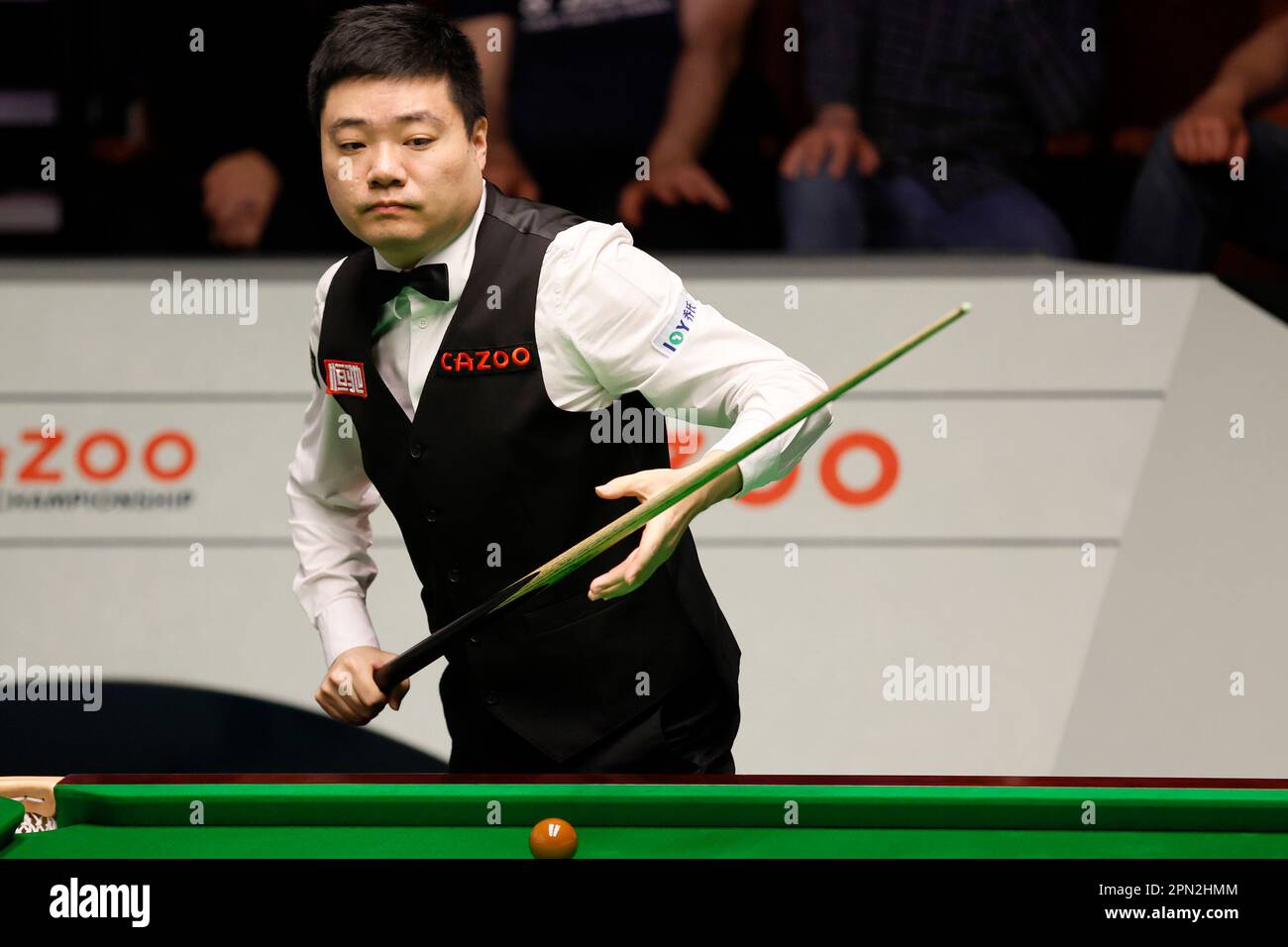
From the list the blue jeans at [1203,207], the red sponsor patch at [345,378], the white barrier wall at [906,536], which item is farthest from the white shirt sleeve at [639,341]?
the blue jeans at [1203,207]

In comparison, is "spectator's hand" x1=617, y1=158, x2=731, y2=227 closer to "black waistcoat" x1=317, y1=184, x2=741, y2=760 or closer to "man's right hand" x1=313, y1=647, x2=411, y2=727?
"black waistcoat" x1=317, y1=184, x2=741, y2=760

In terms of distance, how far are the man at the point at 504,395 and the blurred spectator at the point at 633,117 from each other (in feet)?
5.95

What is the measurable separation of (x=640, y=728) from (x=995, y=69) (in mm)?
2541

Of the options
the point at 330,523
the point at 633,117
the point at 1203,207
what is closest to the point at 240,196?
the point at 633,117

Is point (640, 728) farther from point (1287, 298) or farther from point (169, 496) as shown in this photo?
point (1287, 298)

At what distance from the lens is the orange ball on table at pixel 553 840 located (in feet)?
5.03

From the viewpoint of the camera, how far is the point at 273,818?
1717mm

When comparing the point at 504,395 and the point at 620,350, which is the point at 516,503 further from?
the point at 620,350

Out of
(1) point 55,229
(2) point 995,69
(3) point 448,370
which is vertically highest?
(2) point 995,69

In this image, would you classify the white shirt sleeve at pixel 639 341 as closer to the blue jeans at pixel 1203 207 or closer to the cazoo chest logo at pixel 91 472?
the cazoo chest logo at pixel 91 472

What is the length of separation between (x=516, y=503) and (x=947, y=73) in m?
2.39

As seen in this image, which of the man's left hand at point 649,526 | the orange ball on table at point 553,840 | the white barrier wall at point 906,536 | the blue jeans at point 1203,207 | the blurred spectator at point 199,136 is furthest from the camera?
the blurred spectator at point 199,136

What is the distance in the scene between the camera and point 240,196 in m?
4.04
